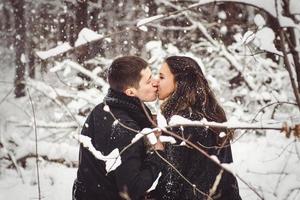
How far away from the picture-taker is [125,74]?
10.6ft

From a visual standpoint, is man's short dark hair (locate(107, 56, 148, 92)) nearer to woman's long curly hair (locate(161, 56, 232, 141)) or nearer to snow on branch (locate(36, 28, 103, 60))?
woman's long curly hair (locate(161, 56, 232, 141))

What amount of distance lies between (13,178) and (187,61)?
15.7 ft

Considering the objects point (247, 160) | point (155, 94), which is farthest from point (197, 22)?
point (155, 94)

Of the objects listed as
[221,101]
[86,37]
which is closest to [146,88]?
[86,37]

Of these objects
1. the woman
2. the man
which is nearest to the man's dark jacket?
the man

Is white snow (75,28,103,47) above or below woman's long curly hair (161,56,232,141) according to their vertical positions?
above

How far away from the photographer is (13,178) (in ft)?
23.0

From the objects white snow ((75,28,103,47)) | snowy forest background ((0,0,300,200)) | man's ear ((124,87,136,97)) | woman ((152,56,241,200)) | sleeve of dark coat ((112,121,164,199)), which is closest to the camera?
white snow ((75,28,103,47))

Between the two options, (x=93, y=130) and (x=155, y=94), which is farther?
(x=155, y=94)

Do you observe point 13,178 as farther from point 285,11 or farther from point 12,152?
point 285,11

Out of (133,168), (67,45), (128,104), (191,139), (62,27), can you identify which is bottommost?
(133,168)

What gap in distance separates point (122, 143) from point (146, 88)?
27.5 inches

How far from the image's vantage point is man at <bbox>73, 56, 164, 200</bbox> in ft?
9.03

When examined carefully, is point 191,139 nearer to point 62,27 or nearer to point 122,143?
point 122,143
